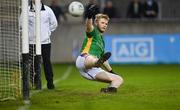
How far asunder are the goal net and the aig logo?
37.1ft

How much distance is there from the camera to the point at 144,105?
12453mm

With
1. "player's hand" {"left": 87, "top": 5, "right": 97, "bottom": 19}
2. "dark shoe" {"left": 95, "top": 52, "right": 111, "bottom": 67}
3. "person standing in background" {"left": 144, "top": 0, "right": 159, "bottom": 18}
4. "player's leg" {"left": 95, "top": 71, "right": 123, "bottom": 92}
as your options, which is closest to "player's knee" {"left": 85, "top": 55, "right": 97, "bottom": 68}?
"dark shoe" {"left": 95, "top": 52, "right": 111, "bottom": 67}

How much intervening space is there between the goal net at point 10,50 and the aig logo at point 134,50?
37.1 feet

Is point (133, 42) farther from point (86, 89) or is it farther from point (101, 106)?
point (101, 106)

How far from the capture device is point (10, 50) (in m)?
18.4

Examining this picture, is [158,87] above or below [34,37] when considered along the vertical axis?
below

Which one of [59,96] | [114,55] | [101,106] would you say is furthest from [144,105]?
[114,55]

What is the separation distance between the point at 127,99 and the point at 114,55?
16.0m

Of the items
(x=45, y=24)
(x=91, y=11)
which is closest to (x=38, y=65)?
(x=45, y=24)

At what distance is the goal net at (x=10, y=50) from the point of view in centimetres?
1470

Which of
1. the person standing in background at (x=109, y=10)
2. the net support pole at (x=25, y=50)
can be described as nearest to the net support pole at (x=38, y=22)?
the net support pole at (x=25, y=50)

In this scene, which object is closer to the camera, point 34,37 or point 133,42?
point 34,37

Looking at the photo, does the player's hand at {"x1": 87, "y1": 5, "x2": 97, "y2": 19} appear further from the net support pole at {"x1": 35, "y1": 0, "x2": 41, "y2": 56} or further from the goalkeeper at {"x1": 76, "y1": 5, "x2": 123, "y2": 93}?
the net support pole at {"x1": 35, "y1": 0, "x2": 41, "y2": 56}

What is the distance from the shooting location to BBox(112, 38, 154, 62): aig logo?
29.1 metres
